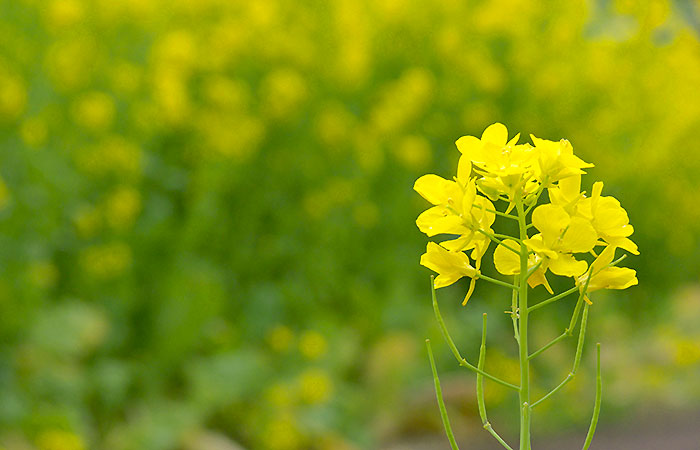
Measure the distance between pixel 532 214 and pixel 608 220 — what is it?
63mm

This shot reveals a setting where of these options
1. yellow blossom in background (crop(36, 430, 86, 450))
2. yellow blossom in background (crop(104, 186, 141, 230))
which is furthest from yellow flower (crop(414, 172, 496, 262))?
yellow blossom in background (crop(104, 186, 141, 230))

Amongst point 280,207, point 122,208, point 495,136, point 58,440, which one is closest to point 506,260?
point 495,136

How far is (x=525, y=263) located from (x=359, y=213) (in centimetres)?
335

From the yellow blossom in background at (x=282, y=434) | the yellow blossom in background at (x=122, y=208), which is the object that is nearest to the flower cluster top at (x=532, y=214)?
the yellow blossom in background at (x=282, y=434)

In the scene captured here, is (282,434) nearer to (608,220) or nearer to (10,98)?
(10,98)

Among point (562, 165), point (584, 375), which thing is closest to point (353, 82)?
point (584, 375)

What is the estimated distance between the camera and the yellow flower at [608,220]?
778 millimetres

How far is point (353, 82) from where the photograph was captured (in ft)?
14.1

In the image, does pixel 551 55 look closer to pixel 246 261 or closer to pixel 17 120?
pixel 246 261

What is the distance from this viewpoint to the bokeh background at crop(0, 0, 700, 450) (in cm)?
325

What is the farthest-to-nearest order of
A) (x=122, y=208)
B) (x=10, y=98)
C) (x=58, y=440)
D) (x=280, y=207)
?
(x=280, y=207) < (x=122, y=208) < (x=10, y=98) < (x=58, y=440)

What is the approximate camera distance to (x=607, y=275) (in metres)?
0.81

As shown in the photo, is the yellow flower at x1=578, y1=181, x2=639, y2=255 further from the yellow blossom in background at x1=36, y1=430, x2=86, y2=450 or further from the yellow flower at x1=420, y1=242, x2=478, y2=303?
the yellow blossom in background at x1=36, y1=430, x2=86, y2=450

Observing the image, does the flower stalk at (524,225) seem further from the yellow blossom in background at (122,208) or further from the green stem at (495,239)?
the yellow blossom in background at (122,208)
